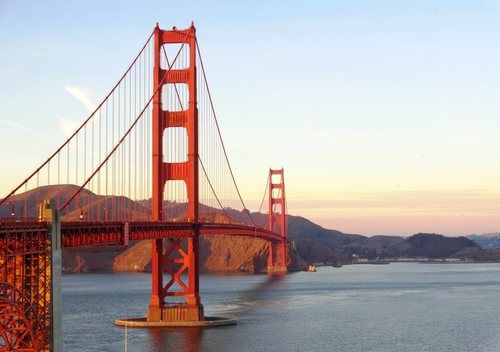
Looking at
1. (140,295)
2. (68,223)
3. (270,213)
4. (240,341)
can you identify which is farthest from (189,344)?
(270,213)

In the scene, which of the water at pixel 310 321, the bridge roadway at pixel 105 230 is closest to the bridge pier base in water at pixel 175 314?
the water at pixel 310 321

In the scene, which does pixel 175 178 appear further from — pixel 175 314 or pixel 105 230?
pixel 105 230

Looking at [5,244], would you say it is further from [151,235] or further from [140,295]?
[140,295]

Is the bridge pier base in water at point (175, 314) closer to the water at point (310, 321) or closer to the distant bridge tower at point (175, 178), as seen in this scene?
the distant bridge tower at point (175, 178)

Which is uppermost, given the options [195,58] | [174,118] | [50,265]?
[195,58]

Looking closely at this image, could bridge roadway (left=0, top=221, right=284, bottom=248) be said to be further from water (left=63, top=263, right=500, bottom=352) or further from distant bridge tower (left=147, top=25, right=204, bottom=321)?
water (left=63, top=263, right=500, bottom=352)

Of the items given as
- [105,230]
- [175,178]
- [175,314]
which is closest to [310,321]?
[175,314]
